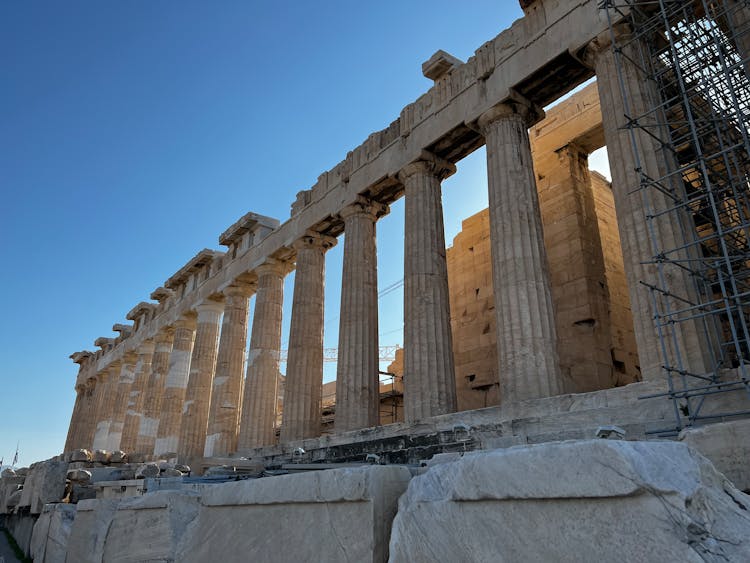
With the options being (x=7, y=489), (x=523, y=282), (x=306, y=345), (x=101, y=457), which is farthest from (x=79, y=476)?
(x=523, y=282)

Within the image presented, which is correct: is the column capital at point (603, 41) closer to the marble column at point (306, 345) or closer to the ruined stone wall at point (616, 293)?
the ruined stone wall at point (616, 293)

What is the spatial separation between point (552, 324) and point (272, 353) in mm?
12896

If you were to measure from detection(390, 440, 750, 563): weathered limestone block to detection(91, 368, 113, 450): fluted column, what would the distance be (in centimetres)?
3771

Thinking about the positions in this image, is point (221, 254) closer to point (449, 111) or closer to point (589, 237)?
point (449, 111)

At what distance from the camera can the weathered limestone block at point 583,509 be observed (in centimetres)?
200

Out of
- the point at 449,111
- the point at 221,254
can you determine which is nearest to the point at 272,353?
the point at 221,254

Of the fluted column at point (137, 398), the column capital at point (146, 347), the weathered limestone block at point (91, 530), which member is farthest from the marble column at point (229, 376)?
the weathered limestone block at point (91, 530)

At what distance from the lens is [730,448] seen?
5285 mm

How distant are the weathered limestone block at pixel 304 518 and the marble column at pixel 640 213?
7.75 meters

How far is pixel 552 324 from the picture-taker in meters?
12.4

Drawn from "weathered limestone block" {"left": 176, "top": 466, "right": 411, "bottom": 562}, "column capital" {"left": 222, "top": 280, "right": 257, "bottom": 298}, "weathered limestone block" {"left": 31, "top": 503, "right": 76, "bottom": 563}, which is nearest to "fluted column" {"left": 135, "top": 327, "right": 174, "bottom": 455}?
"column capital" {"left": 222, "top": 280, "right": 257, "bottom": 298}

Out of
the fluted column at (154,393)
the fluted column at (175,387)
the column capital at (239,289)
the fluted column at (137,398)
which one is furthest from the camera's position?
the fluted column at (137,398)

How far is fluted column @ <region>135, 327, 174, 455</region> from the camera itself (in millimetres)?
29312

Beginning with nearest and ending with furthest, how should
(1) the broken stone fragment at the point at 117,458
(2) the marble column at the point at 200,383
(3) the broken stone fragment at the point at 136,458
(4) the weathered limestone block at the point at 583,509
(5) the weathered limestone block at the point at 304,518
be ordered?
(4) the weathered limestone block at the point at 583,509, (5) the weathered limestone block at the point at 304,518, (1) the broken stone fragment at the point at 117,458, (3) the broken stone fragment at the point at 136,458, (2) the marble column at the point at 200,383
